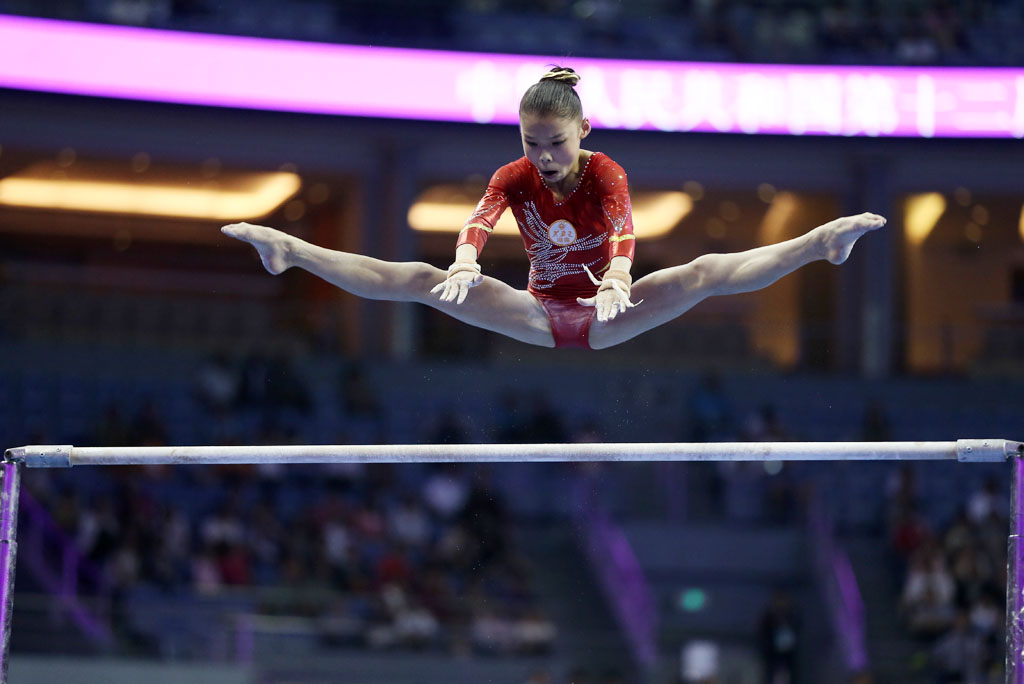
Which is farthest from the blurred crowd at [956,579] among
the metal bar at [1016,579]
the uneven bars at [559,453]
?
the uneven bars at [559,453]

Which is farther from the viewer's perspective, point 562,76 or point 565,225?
point 565,225

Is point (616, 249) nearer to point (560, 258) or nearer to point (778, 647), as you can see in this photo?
point (560, 258)

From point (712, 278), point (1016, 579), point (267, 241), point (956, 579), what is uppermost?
point (267, 241)

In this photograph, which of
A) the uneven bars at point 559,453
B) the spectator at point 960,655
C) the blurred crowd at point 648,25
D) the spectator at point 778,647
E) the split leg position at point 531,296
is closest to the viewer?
the uneven bars at point 559,453

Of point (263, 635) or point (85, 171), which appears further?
point (85, 171)

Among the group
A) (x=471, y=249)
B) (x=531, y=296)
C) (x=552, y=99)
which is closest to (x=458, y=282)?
(x=471, y=249)

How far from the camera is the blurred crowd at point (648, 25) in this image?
1210 centimetres

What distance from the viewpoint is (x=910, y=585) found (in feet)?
34.7

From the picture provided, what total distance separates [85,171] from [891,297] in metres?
9.83

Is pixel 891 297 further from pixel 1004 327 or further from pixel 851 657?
pixel 851 657

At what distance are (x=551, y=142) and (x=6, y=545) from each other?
2.41 metres

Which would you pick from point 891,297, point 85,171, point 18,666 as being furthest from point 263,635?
point 891,297

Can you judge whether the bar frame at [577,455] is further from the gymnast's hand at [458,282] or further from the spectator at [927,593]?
the spectator at [927,593]

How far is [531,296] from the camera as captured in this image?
A: 498cm
